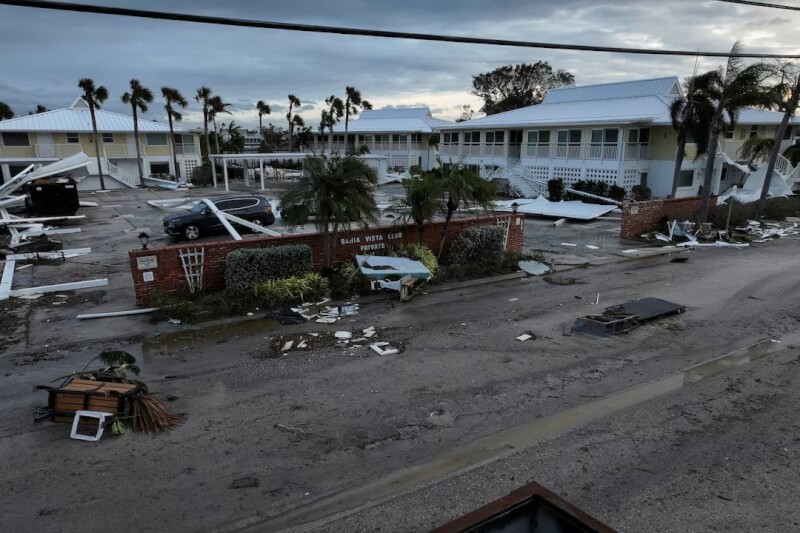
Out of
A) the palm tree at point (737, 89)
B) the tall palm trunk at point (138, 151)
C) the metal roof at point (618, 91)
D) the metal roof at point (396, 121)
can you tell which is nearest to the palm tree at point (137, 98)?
the tall palm trunk at point (138, 151)

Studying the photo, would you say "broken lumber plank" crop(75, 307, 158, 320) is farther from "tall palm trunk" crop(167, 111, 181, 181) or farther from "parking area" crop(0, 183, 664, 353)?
"tall palm trunk" crop(167, 111, 181, 181)

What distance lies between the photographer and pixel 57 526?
15.8 feet

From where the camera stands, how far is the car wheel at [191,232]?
20000mm

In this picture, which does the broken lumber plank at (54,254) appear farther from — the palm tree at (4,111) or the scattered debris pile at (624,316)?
the palm tree at (4,111)

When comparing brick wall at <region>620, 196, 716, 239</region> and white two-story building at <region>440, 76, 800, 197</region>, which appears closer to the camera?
brick wall at <region>620, 196, 716, 239</region>

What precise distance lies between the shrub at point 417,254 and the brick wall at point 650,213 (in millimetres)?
10291

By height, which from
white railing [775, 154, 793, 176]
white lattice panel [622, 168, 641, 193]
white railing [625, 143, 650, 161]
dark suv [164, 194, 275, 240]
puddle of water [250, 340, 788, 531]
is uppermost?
white railing [625, 143, 650, 161]

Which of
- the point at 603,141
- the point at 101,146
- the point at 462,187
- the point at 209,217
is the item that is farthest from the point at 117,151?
the point at 462,187

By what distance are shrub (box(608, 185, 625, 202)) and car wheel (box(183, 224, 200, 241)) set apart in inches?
867

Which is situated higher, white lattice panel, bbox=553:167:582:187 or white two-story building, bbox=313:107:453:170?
white two-story building, bbox=313:107:453:170

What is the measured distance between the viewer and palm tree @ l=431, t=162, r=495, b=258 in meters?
14.2

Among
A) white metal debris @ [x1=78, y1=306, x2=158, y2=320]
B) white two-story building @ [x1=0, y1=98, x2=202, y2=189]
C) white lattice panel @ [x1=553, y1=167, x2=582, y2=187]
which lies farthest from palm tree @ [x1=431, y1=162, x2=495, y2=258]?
white two-story building @ [x1=0, y1=98, x2=202, y2=189]

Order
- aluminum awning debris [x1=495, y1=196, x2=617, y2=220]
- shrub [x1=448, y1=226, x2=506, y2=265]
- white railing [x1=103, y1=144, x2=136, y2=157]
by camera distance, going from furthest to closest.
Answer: white railing [x1=103, y1=144, x2=136, y2=157], aluminum awning debris [x1=495, y1=196, x2=617, y2=220], shrub [x1=448, y1=226, x2=506, y2=265]

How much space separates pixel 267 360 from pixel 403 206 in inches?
284
